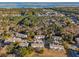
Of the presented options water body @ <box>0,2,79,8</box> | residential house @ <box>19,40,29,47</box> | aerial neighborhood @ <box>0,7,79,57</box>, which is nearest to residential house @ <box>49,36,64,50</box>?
aerial neighborhood @ <box>0,7,79,57</box>

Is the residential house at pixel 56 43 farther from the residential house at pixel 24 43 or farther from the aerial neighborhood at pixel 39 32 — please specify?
the residential house at pixel 24 43

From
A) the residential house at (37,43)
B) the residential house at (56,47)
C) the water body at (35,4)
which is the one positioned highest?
the water body at (35,4)

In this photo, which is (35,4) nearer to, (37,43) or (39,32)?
(39,32)

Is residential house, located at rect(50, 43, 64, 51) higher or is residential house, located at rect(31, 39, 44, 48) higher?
residential house, located at rect(31, 39, 44, 48)

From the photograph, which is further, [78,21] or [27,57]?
[78,21]

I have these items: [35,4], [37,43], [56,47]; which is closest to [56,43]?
[56,47]

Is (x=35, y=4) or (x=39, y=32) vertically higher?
(x=35, y=4)

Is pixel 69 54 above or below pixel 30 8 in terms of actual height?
below

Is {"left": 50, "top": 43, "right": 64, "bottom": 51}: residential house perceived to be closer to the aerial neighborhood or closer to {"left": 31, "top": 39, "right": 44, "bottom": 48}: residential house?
the aerial neighborhood

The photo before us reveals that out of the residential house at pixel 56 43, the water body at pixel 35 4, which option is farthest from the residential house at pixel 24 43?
the water body at pixel 35 4

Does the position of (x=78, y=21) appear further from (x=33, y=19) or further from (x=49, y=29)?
(x=33, y=19)

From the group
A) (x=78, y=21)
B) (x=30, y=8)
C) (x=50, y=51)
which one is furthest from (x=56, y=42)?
(x=30, y=8)
